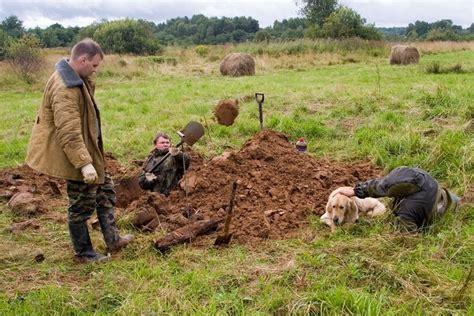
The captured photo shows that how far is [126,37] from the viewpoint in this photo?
1670 inches

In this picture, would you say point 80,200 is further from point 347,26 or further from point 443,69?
point 347,26

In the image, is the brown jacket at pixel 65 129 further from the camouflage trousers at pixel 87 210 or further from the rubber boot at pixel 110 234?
the rubber boot at pixel 110 234

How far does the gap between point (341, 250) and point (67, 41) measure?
194 ft

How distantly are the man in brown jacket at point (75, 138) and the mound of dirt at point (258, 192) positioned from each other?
2.72 feet

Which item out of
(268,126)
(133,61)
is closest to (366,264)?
(268,126)

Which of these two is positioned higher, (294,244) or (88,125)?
(88,125)

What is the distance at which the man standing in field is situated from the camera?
412 cm

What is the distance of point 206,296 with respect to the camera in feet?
10.9

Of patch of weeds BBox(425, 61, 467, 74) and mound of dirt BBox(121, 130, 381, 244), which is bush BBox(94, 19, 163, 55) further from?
mound of dirt BBox(121, 130, 381, 244)

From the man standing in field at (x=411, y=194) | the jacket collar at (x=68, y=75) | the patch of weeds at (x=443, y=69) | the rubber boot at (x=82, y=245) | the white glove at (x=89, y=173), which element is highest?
the jacket collar at (x=68, y=75)

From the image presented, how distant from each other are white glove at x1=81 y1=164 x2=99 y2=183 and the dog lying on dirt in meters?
2.12

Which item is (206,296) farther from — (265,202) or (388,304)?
(265,202)

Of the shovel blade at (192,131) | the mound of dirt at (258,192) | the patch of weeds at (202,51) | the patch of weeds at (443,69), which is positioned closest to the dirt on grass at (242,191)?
the mound of dirt at (258,192)

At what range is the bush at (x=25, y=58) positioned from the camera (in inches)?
730
